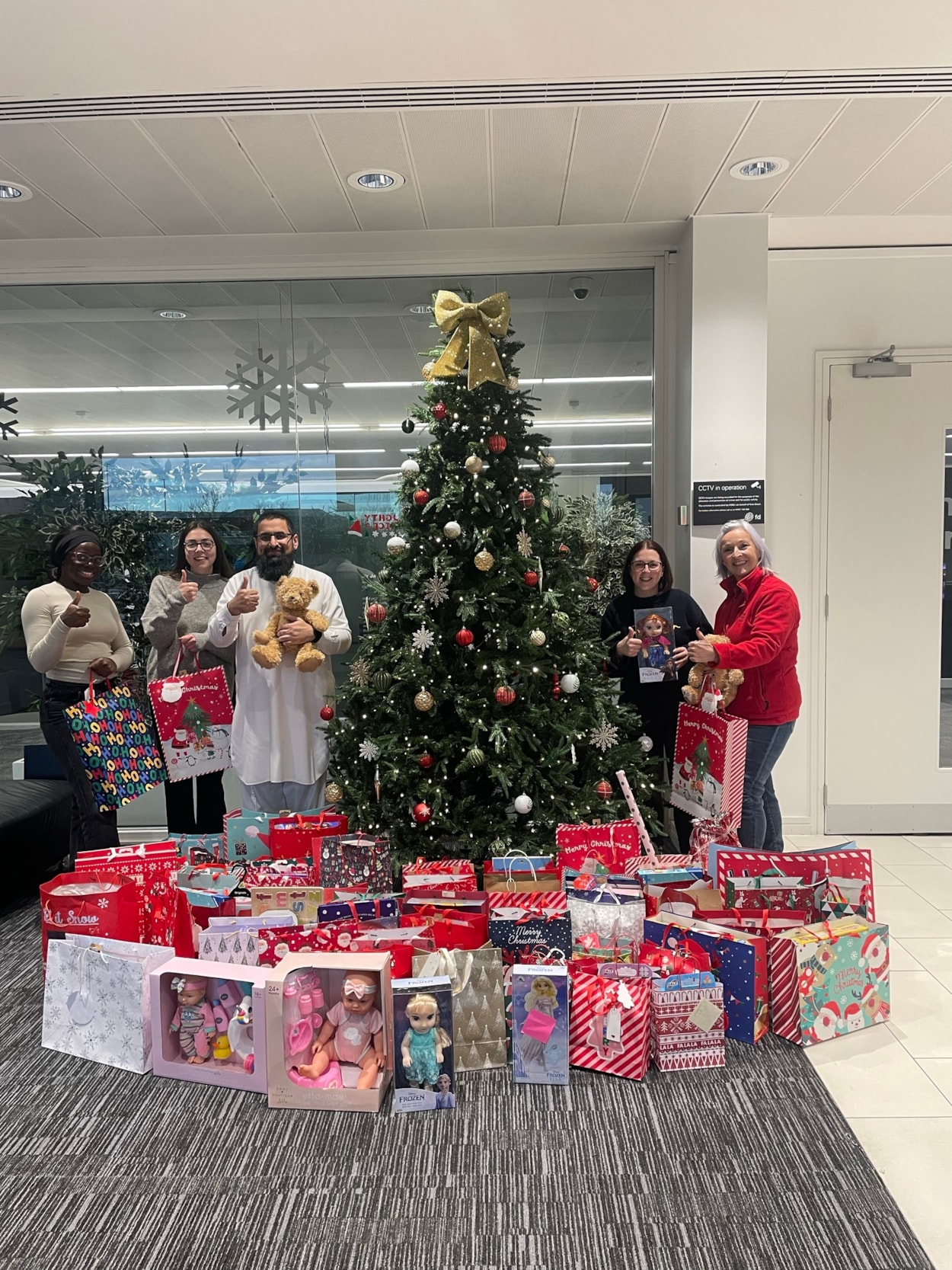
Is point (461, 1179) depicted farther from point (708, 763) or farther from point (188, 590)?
point (188, 590)

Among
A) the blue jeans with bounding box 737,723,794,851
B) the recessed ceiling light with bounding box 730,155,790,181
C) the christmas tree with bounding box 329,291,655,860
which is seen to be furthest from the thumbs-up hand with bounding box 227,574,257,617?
the recessed ceiling light with bounding box 730,155,790,181

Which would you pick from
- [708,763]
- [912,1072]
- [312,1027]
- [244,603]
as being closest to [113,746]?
[244,603]

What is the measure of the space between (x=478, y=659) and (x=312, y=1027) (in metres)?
1.48

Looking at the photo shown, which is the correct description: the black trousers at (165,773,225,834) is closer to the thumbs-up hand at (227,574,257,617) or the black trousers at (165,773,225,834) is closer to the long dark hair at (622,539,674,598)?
the thumbs-up hand at (227,574,257,617)

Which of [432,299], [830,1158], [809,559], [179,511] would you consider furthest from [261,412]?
[830,1158]

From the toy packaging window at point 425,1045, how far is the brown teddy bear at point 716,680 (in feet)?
5.74

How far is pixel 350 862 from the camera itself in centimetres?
319

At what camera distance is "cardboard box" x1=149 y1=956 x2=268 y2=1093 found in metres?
2.38

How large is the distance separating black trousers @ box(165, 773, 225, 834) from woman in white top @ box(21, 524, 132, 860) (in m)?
0.26

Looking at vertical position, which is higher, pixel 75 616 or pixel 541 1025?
pixel 75 616

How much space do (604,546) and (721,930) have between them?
2304mm

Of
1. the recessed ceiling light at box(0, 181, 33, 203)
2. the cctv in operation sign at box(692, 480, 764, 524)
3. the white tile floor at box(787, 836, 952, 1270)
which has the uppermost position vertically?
the recessed ceiling light at box(0, 181, 33, 203)

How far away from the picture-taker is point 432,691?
131 inches

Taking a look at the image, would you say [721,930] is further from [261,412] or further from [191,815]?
[261,412]
